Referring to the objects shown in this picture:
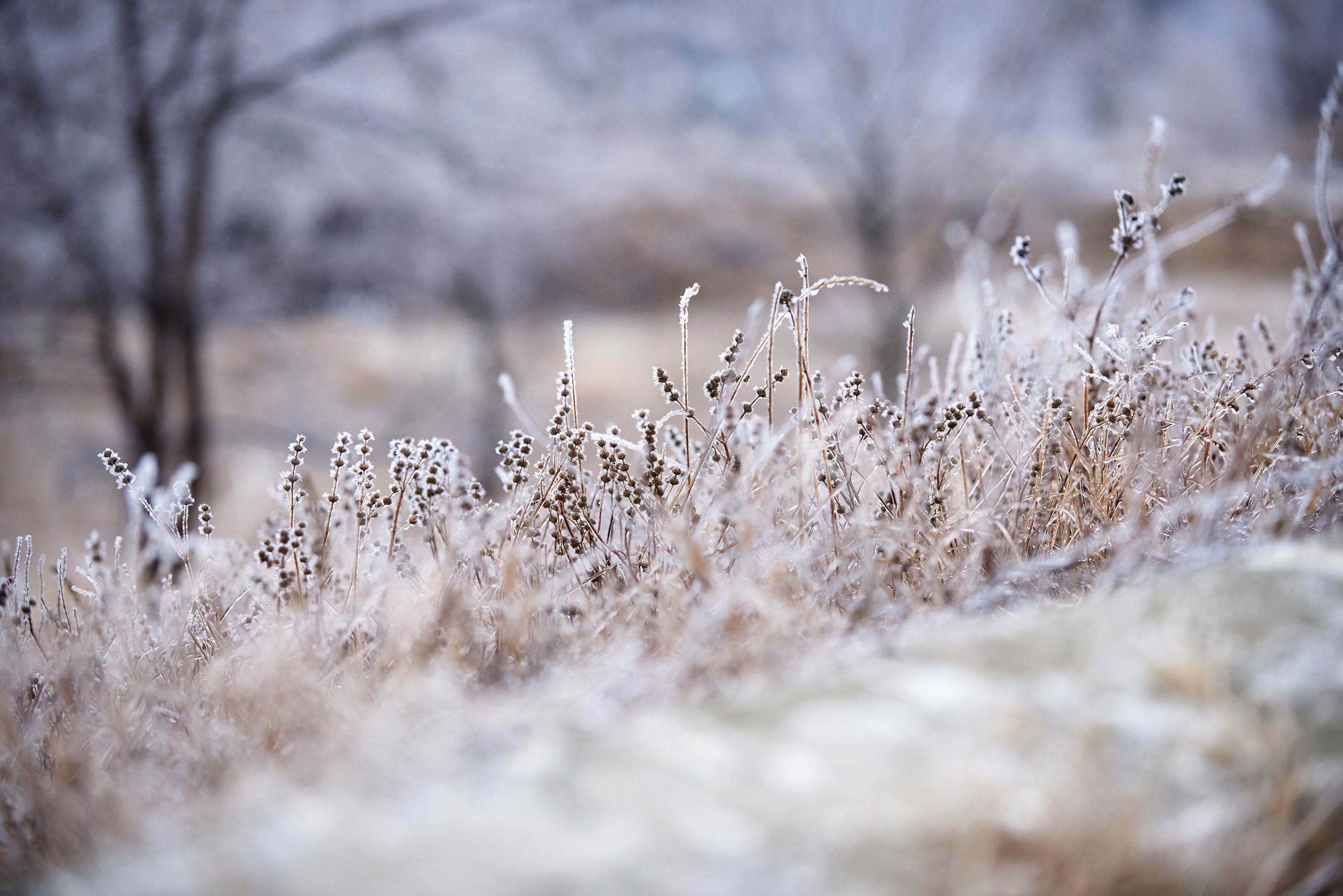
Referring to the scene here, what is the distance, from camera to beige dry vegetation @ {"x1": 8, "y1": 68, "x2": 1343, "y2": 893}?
72cm

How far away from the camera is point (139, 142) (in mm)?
5062

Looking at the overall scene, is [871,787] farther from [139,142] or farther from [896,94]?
[896,94]

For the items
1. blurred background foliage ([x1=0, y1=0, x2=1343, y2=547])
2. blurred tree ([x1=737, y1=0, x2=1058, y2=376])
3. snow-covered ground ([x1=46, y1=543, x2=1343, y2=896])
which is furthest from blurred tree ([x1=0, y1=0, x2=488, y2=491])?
snow-covered ground ([x1=46, y1=543, x2=1343, y2=896])

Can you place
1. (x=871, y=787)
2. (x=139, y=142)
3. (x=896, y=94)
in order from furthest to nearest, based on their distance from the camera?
(x=896, y=94) → (x=139, y=142) → (x=871, y=787)

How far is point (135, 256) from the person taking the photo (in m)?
5.30

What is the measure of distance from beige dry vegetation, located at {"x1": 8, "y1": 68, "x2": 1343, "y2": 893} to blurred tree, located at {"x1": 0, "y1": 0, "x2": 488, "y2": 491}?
4017mm

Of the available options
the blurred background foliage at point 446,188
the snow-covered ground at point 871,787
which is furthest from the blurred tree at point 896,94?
the snow-covered ground at point 871,787

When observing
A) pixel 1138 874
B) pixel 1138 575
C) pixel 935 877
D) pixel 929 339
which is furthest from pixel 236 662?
pixel 929 339

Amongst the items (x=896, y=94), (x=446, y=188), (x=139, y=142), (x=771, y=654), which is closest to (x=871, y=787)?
(x=771, y=654)

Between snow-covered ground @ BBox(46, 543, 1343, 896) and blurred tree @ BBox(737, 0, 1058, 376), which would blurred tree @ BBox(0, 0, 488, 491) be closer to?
blurred tree @ BBox(737, 0, 1058, 376)

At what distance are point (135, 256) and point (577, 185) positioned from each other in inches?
114

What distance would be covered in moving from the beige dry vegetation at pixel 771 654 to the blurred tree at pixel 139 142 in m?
4.02

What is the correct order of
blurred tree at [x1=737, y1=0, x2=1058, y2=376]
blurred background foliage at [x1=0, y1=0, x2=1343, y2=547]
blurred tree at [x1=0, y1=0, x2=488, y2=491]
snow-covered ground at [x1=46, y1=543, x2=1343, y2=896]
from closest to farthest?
snow-covered ground at [x1=46, y1=543, x2=1343, y2=896]
blurred tree at [x1=0, y1=0, x2=488, y2=491]
blurred background foliage at [x1=0, y1=0, x2=1343, y2=547]
blurred tree at [x1=737, y1=0, x2=1058, y2=376]

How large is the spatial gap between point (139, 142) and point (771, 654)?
5664 millimetres
